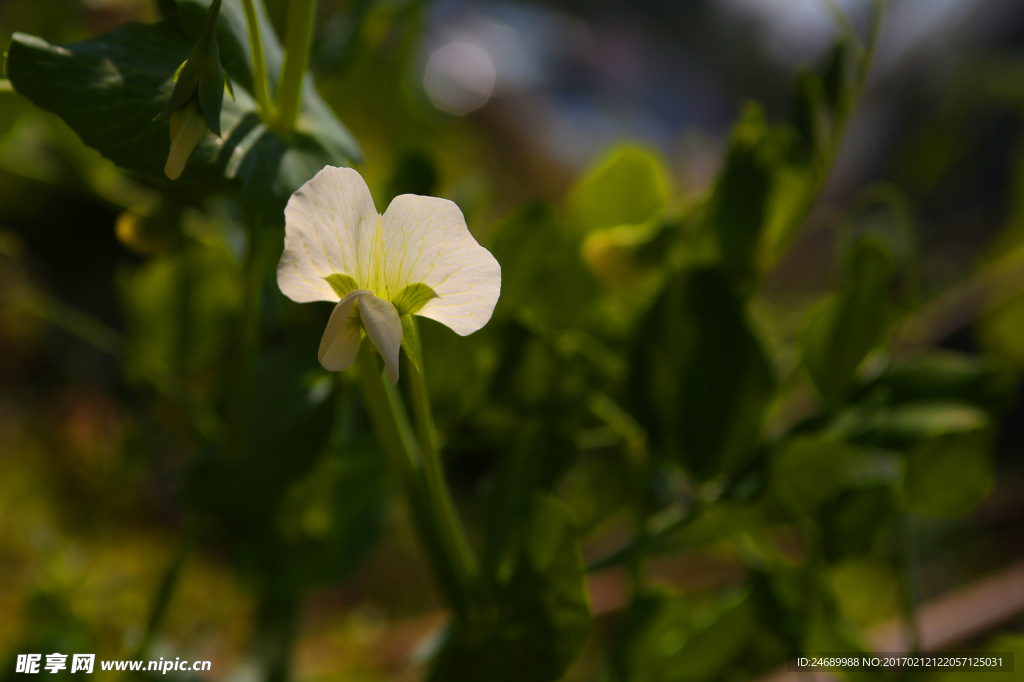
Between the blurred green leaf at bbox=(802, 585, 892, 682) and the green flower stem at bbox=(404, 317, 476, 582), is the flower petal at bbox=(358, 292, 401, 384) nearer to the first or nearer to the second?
the green flower stem at bbox=(404, 317, 476, 582)

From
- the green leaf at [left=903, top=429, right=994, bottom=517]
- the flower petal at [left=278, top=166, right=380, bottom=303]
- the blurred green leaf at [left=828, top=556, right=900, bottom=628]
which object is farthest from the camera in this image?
the blurred green leaf at [left=828, top=556, right=900, bottom=628]

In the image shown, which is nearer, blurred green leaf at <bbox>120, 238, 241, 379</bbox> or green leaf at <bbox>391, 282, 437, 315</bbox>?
green leaf at <bbox>391, 282, 437, 315</bbox>

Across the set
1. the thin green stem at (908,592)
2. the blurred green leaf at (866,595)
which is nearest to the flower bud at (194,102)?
the thin green stem at (908,592)

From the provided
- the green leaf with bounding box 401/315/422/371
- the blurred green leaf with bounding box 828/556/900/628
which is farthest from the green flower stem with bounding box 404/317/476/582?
the blurred green leaf with bounding box 828/556/900/628

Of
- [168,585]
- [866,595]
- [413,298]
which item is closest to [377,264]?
[413,298]

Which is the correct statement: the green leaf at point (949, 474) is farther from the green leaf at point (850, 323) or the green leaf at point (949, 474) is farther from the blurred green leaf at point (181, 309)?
the blurred green leaf at point (181, 309)

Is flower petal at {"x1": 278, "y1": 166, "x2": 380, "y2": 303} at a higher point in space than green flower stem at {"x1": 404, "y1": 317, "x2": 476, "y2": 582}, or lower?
higher

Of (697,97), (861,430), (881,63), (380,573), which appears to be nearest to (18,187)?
(380,573)
